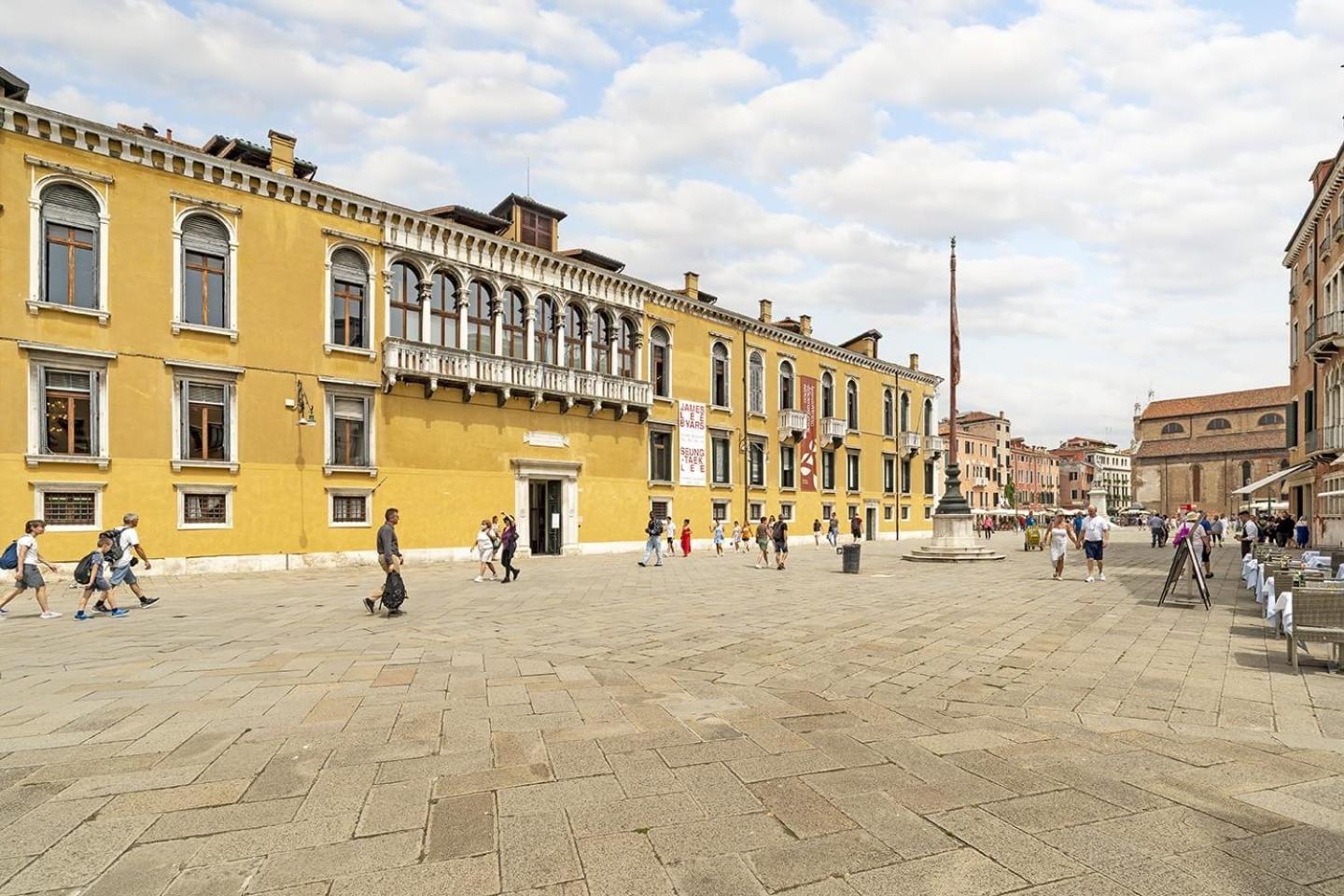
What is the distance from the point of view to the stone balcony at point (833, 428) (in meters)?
39.4

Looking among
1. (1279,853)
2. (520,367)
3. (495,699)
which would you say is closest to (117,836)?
(495,699)

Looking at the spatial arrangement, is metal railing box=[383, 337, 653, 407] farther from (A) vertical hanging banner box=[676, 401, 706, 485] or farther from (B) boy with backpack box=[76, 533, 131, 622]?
(B) boy with backpack box=[76, 533, 131, 622]

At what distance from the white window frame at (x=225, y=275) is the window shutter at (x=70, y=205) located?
168 cm

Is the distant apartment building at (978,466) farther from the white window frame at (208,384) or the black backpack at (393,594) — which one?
the black backpack at (393,594)

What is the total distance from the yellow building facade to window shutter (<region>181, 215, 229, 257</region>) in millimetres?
49

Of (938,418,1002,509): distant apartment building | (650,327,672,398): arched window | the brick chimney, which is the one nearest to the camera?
the brick chimney

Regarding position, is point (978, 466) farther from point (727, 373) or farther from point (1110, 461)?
point (727, 373)

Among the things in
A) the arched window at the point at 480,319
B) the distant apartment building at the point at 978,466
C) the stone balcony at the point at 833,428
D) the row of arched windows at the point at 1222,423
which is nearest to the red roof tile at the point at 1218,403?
the row of arched windows at the point at 1222,423

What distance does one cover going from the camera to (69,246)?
59.4ft

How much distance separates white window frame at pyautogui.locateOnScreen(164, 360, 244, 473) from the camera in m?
19.2

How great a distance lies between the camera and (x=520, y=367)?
2580cm

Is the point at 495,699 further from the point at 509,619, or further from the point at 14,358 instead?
the point at 14,358

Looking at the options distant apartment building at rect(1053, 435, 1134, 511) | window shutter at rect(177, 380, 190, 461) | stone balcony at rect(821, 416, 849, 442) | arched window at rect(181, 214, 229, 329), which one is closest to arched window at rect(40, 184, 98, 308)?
arched window at rect(181, 214, 229, 329)

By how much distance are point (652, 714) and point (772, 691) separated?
1278 mm
